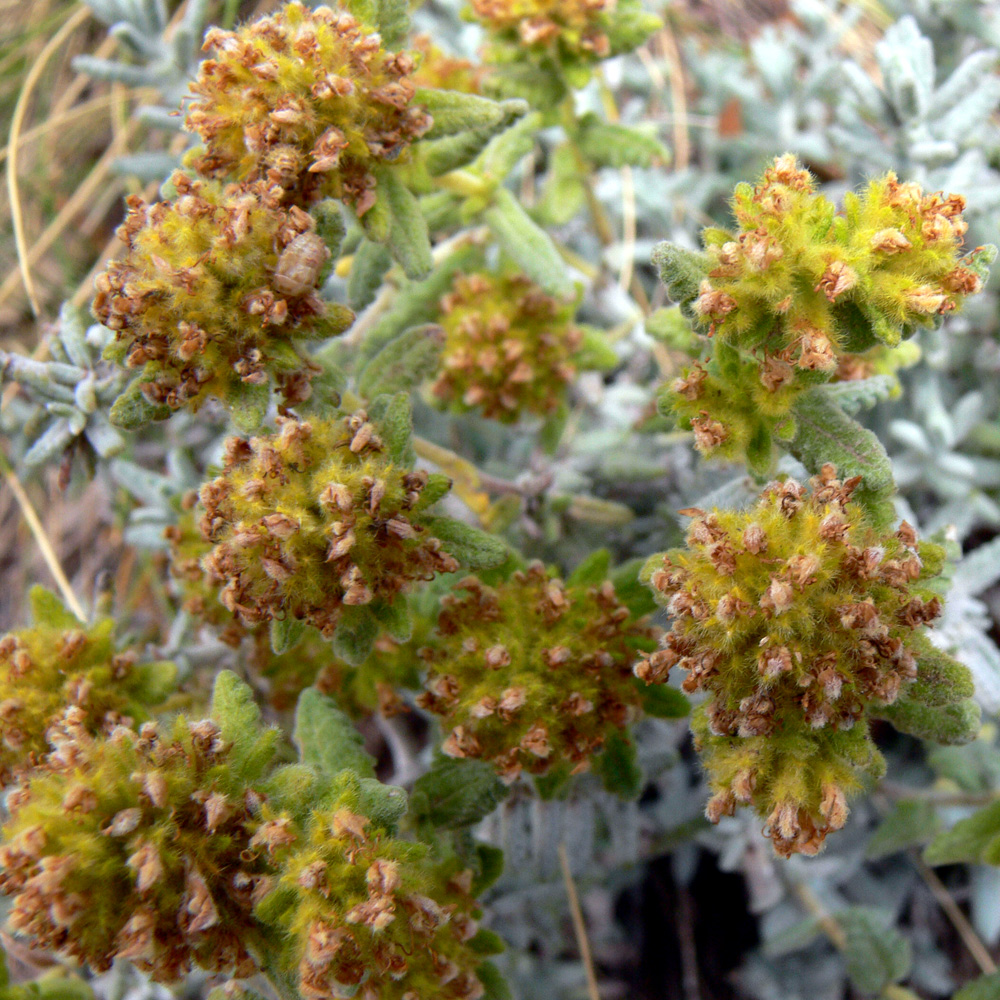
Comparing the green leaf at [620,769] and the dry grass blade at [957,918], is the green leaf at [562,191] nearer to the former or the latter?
the green leaf at [620,769]

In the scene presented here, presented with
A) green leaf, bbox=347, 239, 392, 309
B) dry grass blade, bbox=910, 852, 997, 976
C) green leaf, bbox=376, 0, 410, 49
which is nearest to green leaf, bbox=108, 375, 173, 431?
green leaf, bbox=347, 239, 392, 309

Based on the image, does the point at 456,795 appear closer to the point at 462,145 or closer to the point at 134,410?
the point at 134,410

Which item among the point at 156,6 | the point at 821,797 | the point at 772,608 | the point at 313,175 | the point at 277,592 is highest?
the point at 156,6

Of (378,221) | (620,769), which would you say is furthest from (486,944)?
(378,221)

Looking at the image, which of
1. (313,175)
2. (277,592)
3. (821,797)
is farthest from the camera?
(313,175)

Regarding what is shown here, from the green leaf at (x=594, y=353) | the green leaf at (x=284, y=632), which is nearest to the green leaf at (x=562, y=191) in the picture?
the green leaf at (x=594, y=353)

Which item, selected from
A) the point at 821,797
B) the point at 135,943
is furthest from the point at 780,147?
the point at 135,943

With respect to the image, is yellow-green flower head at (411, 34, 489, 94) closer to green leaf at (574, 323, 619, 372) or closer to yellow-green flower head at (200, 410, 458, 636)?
green leaf at (574, 323, 619, 372)

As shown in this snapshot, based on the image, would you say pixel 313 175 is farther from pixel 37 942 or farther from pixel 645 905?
pixel 645 905
